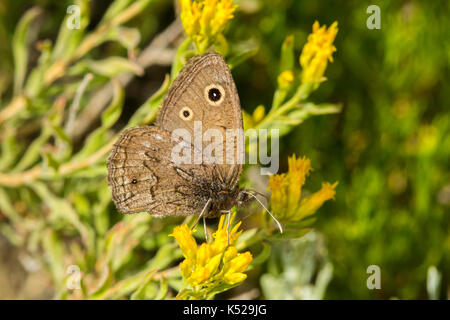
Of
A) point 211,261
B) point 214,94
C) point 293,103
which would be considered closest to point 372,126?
point 293,103

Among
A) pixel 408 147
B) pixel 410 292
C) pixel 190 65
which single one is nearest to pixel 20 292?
pixel 190 65

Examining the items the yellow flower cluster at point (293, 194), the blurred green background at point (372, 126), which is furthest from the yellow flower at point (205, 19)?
the blurred green background at point (372, 126)

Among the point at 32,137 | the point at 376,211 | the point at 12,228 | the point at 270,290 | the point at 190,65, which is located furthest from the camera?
the point at 32,137

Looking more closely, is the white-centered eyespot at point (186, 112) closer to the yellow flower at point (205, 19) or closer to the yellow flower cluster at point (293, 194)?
the yellow flower at point (205, 19)

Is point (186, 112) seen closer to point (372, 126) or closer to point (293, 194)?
point (293, 194)

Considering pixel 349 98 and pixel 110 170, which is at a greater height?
pixel 349 98

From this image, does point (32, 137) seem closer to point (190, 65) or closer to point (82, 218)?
point (82, 218)

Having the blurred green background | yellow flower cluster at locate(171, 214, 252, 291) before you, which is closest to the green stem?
yellow flower cluster at locate(171, 214, 252, 291)
